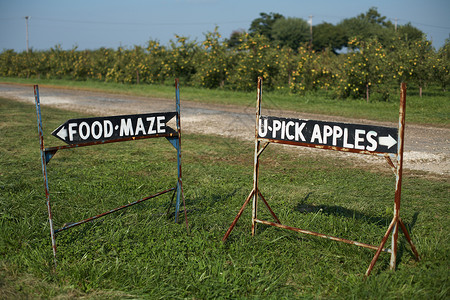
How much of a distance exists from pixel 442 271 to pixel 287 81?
18850 mm

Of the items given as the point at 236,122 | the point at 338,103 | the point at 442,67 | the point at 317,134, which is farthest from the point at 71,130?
the point at 442,67

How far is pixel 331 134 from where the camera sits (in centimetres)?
374

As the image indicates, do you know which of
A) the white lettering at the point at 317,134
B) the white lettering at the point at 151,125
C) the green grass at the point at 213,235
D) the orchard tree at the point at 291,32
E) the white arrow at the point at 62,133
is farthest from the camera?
the orchard tree at the point at 291,32

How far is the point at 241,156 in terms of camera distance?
8.26m

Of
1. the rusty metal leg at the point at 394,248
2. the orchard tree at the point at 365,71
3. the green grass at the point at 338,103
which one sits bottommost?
the rusty metal leg at the point at 394,248

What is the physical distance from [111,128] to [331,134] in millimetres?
2049

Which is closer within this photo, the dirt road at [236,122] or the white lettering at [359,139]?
the white lettering at [359,139]

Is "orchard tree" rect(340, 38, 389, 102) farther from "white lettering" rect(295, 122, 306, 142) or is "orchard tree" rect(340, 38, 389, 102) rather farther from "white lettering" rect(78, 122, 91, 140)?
"white lettering" rect(78, 122, 91, 140)

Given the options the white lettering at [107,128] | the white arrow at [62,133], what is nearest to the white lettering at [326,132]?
the white lettering at [107,128]

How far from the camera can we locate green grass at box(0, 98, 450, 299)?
11.1 ft

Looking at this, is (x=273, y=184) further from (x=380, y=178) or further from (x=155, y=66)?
(x=155, y=66)

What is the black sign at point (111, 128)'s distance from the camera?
3.74 meters

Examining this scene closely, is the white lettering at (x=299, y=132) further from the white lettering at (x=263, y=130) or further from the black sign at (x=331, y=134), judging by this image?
the white lettering at (x=263, y=130)

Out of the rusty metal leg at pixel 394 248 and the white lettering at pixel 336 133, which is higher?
the white lettering at pixel 336 133
